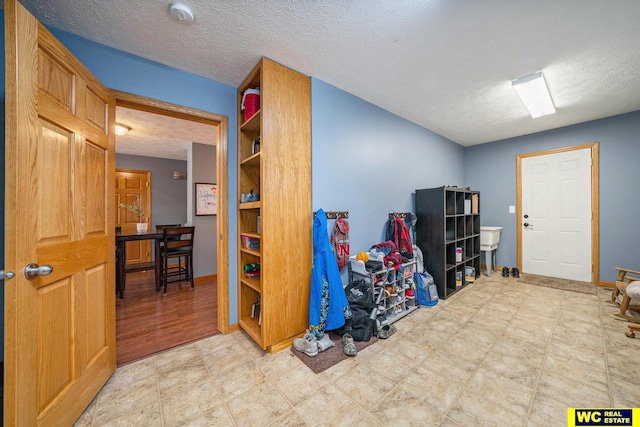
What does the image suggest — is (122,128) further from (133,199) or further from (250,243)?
(250,243)

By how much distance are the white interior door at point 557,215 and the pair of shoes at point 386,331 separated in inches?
139

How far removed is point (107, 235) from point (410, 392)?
2391mm

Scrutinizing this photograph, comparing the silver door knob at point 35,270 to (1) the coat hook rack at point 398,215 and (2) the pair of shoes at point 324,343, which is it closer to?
(2) the pair of shoes at point 324,343

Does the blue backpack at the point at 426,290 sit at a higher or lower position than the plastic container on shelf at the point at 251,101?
lower

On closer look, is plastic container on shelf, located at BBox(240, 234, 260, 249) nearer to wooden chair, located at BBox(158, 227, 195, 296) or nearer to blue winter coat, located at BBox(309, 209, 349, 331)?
blue winter coat, located at BBox(309, 209, 349, 331)

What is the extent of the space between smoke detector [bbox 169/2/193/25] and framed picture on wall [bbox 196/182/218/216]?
2.94 metres

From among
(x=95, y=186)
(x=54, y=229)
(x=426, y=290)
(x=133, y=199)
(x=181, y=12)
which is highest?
(x=181, y=12)

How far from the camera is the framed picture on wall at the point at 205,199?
4.10m

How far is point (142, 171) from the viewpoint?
5113 millimetres

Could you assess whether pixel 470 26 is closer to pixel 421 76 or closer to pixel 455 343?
pixel 421 76

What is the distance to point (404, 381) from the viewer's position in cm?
→ 159

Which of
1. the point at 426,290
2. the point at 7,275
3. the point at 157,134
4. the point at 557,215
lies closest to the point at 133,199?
the point at 157,134

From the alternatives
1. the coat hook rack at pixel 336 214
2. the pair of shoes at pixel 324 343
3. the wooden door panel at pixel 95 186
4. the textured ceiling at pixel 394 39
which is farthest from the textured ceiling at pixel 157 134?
the pair of shoes at pixel 324 343

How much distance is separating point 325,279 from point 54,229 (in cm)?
178
